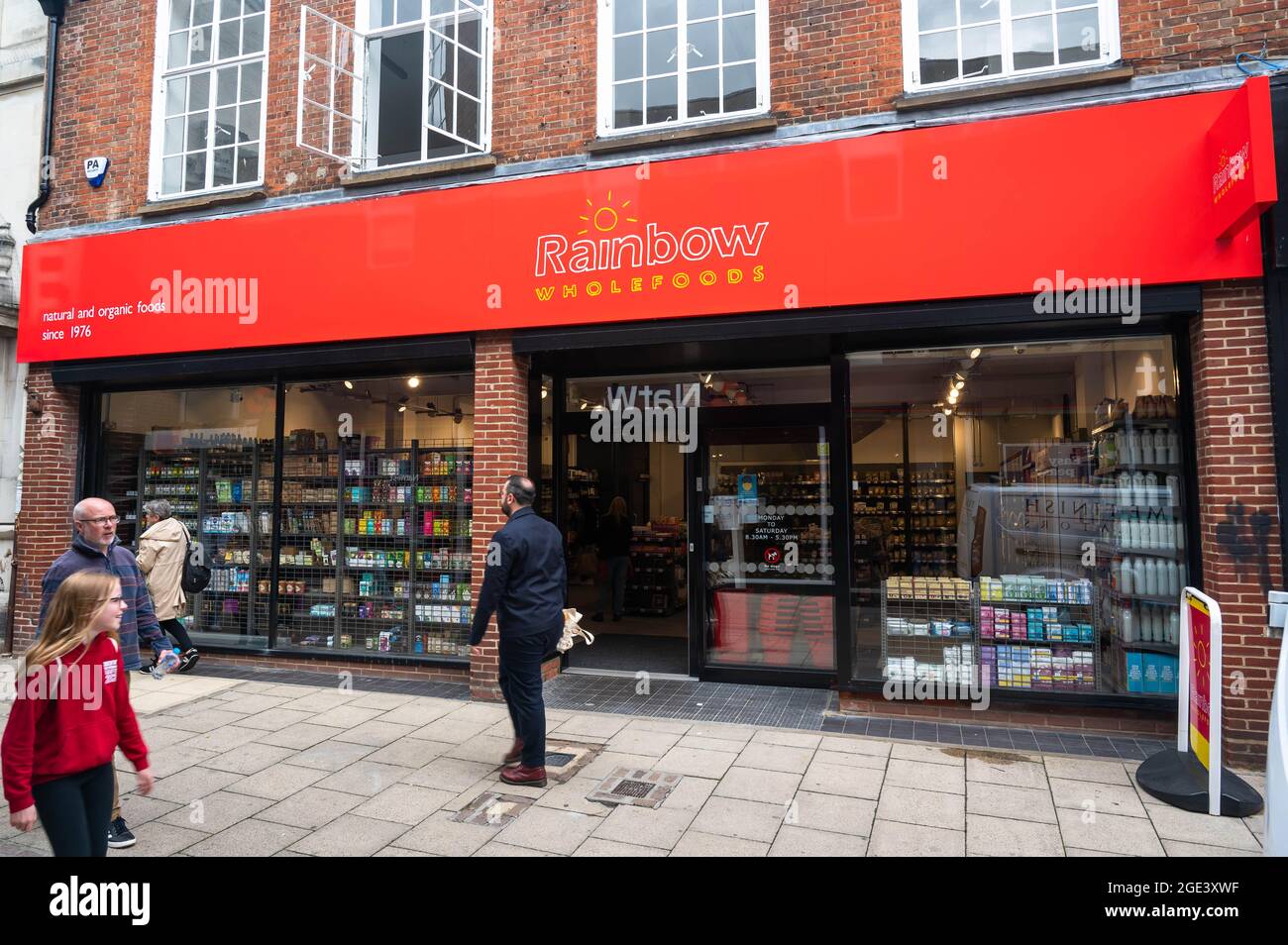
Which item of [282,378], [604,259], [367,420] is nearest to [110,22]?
[282,378]

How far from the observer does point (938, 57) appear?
6484 millimetres

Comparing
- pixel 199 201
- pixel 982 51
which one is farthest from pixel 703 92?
pixel 199 201

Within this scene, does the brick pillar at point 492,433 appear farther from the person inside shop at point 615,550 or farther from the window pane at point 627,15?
the person inside shop at point 615,550

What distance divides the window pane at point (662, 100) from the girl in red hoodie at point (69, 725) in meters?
5.97

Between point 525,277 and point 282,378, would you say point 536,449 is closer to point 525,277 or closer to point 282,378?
point 525,277

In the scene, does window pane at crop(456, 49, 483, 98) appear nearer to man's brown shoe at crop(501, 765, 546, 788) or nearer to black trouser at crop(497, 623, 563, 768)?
black trouser at crop(497, 623, 563, 768)

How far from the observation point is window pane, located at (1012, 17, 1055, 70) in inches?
246

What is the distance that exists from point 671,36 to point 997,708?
6471mm

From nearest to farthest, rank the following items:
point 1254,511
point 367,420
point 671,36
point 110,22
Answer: point 1254,511 → point 671,36 → point 367,420 → point 110,22

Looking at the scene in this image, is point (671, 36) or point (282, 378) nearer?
point (671, 36)

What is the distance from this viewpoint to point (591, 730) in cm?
609

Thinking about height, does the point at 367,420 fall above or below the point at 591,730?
above

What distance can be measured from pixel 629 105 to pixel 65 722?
6474mm

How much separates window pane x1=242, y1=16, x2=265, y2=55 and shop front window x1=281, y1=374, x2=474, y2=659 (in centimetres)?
383
